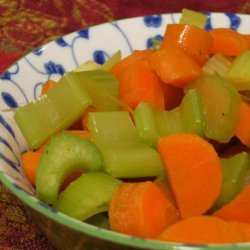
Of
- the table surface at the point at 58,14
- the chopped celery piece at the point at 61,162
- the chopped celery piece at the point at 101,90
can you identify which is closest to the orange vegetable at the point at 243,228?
the chopped celery piece at the point at 61,162

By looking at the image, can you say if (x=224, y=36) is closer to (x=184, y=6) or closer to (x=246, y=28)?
(x=246, y=28)

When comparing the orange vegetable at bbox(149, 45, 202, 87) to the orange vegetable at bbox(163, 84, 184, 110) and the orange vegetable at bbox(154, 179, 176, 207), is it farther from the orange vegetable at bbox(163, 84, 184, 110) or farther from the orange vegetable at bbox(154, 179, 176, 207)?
the orange vegetable at bbox(154, 179, 176, 207)

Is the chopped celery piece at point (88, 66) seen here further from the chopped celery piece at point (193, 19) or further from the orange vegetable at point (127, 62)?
the chopped celery piece at point (193, 19)

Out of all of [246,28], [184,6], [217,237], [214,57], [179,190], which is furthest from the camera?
[184,6]

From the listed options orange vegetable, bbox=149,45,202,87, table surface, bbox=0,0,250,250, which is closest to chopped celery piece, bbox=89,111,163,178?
orange vegetable, bbox=149,45,202,87

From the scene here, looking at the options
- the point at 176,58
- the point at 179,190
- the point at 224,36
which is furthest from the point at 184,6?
the point at 179,190

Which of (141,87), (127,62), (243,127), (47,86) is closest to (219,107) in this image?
(243,127)
